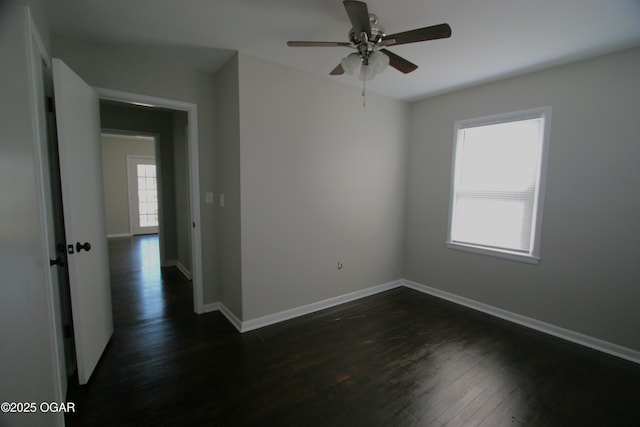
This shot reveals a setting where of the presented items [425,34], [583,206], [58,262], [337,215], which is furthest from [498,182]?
[58,262]

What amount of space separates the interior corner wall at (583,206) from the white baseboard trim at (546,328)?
5 cm

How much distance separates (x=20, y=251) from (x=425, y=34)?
7.26ft

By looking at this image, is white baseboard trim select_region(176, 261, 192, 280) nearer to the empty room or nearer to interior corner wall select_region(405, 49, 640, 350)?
the empty room

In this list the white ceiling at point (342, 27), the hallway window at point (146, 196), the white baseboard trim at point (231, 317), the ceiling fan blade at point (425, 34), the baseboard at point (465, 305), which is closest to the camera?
the ceiling fan blade at point (425, 34)

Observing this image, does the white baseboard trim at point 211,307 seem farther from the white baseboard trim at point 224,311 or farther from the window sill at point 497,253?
the window sill at point 497,253

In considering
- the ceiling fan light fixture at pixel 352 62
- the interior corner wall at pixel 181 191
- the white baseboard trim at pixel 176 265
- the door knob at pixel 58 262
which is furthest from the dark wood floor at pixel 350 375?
the ceiling fan light fixture at pixel 352 62

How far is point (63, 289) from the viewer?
206 centimetres

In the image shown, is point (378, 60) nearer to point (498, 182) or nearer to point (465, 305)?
point (498, 182)

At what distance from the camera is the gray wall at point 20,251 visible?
96 centimetres

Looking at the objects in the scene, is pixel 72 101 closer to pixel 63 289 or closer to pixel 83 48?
pixel 83 48

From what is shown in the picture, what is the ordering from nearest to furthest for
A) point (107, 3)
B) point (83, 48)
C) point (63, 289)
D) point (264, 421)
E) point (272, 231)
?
point (264, 421), point (107, 3), point (63, 289), point (83, 48), point (272, 231)

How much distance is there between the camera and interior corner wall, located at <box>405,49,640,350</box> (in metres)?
2.40

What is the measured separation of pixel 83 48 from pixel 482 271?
459cm

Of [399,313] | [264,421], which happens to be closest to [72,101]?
[264,421]
